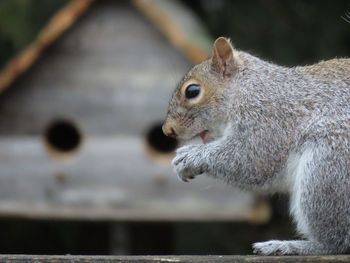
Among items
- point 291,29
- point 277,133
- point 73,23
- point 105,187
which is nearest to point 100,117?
point 105,187

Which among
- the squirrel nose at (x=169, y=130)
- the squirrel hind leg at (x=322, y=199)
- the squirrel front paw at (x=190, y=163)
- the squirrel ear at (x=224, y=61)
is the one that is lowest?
the squirrel hind leg at (x=322, y=199)

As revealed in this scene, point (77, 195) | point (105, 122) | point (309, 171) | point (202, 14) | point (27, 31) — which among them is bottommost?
point (309, 171)

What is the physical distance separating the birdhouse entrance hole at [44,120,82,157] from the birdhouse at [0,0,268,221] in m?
0.01

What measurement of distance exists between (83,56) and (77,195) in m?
0.63

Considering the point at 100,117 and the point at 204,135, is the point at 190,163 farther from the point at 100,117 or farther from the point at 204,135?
the point at 100,117

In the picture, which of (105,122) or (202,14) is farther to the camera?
(202,14)

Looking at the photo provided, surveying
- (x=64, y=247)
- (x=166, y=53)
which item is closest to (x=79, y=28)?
(x=166, y=53)

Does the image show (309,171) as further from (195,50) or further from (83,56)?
(83,56)

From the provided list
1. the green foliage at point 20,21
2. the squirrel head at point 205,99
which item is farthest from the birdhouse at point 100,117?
the squirrel head at point 205,99

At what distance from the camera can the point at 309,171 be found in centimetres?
253

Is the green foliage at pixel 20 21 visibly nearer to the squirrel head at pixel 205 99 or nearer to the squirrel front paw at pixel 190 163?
the squirrel head at pixel 205 99

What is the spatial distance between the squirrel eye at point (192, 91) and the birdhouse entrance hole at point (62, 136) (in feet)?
5.40

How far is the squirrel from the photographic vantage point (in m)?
2.53

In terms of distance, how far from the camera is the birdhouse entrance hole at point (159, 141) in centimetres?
449
